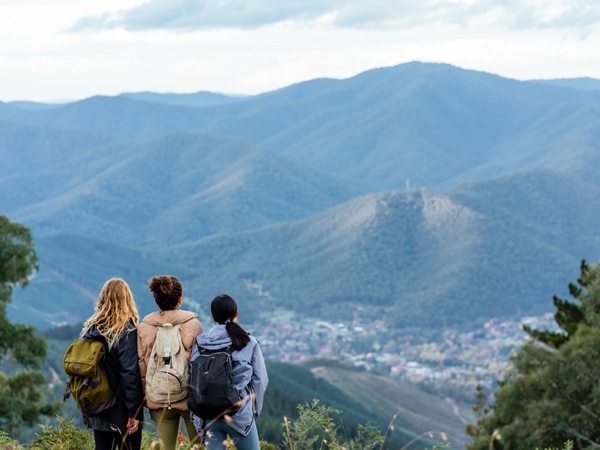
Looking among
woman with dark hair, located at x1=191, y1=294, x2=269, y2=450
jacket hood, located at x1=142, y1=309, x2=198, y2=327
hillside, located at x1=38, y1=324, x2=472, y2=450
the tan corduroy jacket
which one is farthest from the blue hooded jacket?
hillside, located at x1=38, y1=324, x2=472, y2=450

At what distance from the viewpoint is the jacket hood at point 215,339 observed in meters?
6.17

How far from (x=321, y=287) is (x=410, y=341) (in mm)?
24260

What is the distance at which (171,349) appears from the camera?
629 centimetres

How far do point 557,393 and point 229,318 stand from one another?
726 inches

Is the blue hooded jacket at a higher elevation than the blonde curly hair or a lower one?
lower

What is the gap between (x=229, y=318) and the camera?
6.29 meters

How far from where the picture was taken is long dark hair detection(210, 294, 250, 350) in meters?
6.20

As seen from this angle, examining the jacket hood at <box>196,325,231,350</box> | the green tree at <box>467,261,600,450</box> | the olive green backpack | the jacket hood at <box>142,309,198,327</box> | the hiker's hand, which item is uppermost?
the jacket hood at <box>142,309,198,327</box>

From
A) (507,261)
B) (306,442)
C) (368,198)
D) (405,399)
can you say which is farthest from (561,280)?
(306,442)

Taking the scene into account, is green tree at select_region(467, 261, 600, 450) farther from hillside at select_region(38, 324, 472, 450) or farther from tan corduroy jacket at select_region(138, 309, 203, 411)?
hillside at select_region(38, 324, 472, 450)

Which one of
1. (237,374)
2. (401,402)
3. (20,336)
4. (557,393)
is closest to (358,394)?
(401,402)

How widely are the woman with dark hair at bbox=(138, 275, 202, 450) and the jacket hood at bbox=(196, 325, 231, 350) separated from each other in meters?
0.16

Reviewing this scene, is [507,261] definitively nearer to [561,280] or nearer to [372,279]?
[561,280]

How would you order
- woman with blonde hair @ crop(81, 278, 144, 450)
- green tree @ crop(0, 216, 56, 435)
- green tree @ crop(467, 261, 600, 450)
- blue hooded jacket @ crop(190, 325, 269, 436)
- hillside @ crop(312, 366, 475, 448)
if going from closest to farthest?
blue hooded jacket @ crop(190, 325, 269, 436) < woman with blonde hair @ crop(81, 278, 144, 450) < green tree @ crop(467, 261, 600, 450) < green tree @ crop(0, 216, 56, 435) < hillside @ crop(312, 366, 475, 448)
